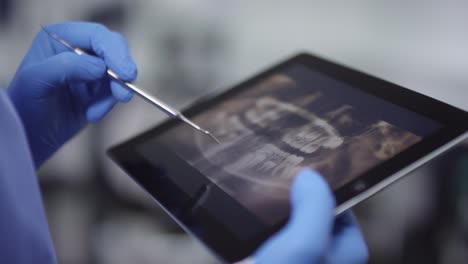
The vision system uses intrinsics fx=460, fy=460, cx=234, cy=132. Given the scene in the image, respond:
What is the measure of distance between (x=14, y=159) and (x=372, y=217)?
0.79 m

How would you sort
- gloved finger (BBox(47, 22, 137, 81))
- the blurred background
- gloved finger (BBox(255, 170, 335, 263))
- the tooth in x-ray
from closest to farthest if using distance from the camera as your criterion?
gloved finger (BBox(255, 170, 335, 263)), the tooth in x-ray, gloved finger (BBox(47, 22, 137, 81)), the blurred background

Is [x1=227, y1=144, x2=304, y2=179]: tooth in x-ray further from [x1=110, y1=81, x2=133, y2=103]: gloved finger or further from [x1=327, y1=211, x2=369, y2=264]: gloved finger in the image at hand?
[x1=110, y1=81, x2=133, y2=103]: gloved finger

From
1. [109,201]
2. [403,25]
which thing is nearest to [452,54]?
[403,25]

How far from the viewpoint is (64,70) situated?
751 mm

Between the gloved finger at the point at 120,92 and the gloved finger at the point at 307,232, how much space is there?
36 centimetres

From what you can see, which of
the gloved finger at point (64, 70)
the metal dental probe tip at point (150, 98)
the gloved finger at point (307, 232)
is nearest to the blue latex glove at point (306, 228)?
the gloved finger at point (307, 232)

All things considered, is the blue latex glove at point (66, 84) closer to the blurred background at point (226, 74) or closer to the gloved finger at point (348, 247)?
the blurred background at point (226, 74)

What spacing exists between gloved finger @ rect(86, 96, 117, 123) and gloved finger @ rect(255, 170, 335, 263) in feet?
1.40

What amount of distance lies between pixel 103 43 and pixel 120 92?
9cm

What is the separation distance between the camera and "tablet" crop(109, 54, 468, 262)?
544mm

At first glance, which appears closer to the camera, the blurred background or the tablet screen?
the tablet screen

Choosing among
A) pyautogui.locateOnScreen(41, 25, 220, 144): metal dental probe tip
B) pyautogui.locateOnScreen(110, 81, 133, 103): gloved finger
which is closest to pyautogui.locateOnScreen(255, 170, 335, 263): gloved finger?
pyautogui.locateOnScreen(41, 25, 220, 144): metal dental probe tip

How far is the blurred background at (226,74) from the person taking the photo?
0.95 meters

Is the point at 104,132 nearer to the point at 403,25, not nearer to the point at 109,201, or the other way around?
the point at 109,201
